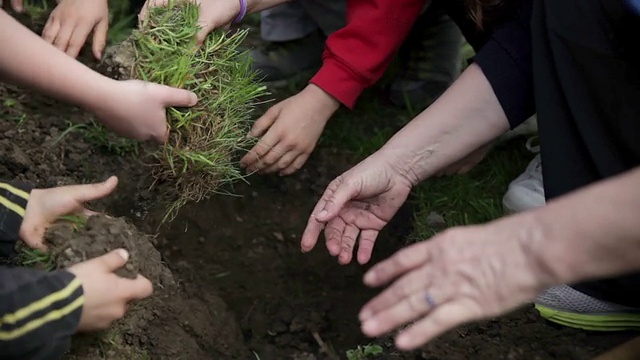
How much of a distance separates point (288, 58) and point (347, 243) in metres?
0.91

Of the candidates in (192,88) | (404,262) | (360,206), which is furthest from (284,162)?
(404,262)

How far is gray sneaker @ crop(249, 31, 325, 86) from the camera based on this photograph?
7.77ft

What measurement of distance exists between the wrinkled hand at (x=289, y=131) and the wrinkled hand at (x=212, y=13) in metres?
0.27

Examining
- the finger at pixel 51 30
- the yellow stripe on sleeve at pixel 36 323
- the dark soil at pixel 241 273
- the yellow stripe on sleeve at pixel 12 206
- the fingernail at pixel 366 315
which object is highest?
the finger at pixel 51 30

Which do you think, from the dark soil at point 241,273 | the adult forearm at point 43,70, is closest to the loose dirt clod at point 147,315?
the dark soil at point 241,273

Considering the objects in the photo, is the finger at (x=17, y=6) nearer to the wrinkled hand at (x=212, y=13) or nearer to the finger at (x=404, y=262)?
the wrinkled hand at (x=212, y=13)

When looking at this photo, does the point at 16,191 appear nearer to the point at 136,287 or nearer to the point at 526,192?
the point at 136,287

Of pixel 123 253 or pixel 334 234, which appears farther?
pixel 334 234

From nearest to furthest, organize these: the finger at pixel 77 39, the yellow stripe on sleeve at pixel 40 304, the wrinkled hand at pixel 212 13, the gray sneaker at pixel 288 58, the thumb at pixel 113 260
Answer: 1. the yellow stripe on sleeve at pixel 40 304
2. the thumb at pixel 113 260
3. the wrinkled hand at pixel 212 13
4. the finger at pixel 77 39
5. the gray sneaker at pixel 288 58

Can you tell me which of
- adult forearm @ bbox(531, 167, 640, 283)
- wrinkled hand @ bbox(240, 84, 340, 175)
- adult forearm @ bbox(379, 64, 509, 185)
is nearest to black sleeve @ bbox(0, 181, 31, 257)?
wrinkled hand @ bbox(240, 84, 340, 175)

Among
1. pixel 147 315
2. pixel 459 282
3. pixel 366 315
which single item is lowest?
pixel 147 315

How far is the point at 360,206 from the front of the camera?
1722 mm

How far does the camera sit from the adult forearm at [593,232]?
1009mm

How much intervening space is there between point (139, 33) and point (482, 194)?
1.09 metres
